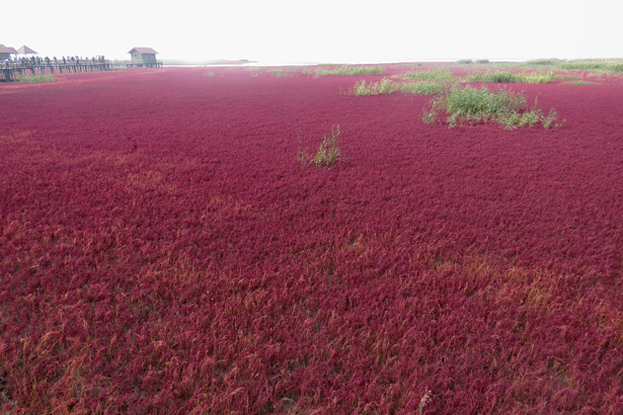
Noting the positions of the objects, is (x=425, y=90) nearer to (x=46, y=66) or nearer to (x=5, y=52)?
(x=46, y=66)

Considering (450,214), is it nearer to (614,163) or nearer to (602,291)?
(602,291)

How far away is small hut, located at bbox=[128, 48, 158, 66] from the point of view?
70.7 metres

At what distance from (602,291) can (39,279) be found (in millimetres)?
5992

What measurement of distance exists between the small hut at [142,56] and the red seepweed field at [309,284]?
76563 millimetres

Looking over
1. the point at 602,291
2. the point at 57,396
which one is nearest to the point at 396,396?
the point at 57,396

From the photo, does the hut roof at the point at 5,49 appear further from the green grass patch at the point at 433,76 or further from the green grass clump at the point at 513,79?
the green grass clump at the point at 513,79

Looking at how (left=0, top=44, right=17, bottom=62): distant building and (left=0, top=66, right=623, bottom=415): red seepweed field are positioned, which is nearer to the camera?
(left=0, top=66, right=623, bottom=415): red seepweed field

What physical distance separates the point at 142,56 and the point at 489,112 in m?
78.5

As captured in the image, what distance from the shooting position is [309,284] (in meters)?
3.52

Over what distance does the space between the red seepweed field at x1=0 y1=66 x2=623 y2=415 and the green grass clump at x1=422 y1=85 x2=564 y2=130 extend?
4.09 m

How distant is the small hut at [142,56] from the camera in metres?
70.7

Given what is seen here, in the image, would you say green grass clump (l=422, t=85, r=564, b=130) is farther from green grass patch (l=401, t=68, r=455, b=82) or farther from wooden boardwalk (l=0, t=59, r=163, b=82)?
wooden boardwalk (l=0, t=59, r=163, b=82)

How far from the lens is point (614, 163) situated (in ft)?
25.4

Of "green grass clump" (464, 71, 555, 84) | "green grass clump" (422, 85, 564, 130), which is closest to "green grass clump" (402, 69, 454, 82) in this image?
"green grass clump" (464, 71, 555, 84)
